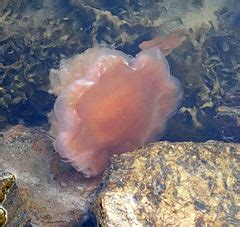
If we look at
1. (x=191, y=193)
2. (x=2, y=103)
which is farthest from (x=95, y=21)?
(x=191, y=193)

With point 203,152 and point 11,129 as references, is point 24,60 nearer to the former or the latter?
point 11,129

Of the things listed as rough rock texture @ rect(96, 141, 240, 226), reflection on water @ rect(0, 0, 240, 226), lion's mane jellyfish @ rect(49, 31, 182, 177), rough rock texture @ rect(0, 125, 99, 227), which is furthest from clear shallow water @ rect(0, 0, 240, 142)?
rough rock texture @ rect(96, 141, 240, 226)

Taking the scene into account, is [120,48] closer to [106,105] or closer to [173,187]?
[106,105]

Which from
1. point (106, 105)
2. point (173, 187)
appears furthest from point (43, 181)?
point (173, 187)

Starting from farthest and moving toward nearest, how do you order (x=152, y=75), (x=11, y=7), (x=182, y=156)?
(x=11, y=7) < (x=152, y=75) < (x=182, y=156)

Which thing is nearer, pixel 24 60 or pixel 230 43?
pixel 24 60

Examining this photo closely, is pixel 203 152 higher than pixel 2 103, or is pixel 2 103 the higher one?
pixel 203 152

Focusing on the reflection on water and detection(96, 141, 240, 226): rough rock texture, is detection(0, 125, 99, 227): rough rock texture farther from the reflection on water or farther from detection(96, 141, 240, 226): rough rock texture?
detection(96, 141, 240, 226): rough rock texture
